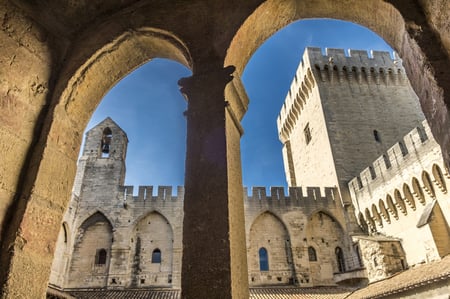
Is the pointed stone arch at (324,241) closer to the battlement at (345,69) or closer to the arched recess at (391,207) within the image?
the arched recess at (391,207)

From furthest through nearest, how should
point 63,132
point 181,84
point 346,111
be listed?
point 346,111 → point 63,132 → point 181,84

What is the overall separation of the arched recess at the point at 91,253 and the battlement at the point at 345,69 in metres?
13.5

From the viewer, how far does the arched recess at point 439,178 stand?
10034 millimetres

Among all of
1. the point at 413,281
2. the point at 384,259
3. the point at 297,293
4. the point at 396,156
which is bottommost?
the point at 413,281

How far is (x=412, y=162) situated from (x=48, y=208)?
11.6 m

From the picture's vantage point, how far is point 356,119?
18.0 meters

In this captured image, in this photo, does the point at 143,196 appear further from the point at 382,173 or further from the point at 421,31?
the point at 421,31

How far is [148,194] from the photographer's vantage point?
51.9 ft

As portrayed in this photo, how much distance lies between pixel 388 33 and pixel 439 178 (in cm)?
935

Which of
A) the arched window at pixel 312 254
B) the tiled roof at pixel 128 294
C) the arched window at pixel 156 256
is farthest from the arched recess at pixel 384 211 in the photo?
the arched window at pixel 156 256

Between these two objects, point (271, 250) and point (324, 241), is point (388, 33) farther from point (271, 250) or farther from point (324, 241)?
point (324, 241)

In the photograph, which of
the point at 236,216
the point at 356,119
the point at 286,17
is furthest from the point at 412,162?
the point at 236,216

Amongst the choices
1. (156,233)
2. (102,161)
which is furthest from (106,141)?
(156,233)

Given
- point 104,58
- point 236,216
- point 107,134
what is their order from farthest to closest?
point 107,134, point 104,58, point 236,216
